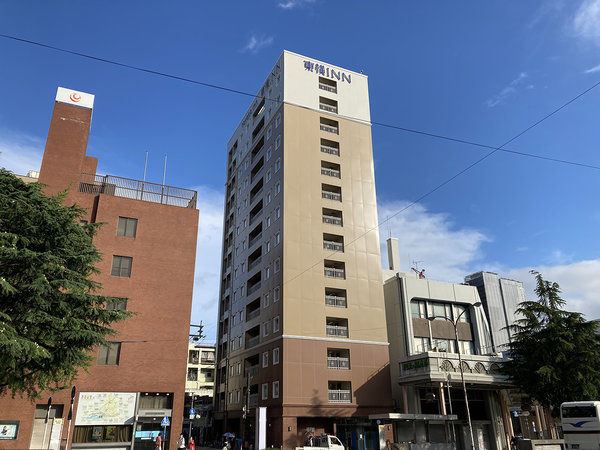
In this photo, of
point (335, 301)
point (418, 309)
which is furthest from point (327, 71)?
point (418, 309)

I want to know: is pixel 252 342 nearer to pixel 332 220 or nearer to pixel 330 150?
pixel 332 220

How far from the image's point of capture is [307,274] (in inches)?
1874

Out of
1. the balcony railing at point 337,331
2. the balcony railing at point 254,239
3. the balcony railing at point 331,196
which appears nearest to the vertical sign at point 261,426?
the balcony railing at point 337,331

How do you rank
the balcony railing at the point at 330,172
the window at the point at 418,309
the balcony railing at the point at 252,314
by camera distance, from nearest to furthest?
1. the window at the point at 418,309
2. the balcony railing at the point at 330,172
3. the balcony railing at the point at 252,314

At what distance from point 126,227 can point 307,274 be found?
60.2 ft

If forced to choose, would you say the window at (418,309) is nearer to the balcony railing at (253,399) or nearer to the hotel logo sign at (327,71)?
the balcony railing at (253,399)

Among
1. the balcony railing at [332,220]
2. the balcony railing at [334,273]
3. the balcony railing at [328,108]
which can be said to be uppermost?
the balcony railing at [328,108]

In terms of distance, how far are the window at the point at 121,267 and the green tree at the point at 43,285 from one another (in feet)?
37.2

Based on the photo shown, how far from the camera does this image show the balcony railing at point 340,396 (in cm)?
4377

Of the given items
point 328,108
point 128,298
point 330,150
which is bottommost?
point 128,298

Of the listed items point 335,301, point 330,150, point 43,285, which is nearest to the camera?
point 43,285

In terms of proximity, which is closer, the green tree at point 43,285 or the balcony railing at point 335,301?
the green tree at point 43,285

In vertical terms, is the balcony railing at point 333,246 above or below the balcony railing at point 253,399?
above

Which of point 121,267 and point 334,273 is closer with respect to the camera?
point 121,267
